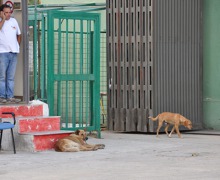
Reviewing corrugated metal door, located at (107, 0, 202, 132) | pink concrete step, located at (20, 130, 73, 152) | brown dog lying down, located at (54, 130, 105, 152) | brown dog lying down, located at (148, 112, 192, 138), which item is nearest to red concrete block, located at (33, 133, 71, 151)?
pink concrete step, located at (20, 130, 73, 152)

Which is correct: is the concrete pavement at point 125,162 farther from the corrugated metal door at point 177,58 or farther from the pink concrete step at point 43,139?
the corrugated metal door at point 177,58

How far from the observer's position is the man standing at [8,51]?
15586mm

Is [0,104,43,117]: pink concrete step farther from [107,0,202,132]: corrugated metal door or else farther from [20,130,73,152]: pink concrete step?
[107,0,202,132]: corrugated metal door

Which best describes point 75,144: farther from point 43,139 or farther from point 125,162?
point 125,162

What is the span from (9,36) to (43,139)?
2248 mm

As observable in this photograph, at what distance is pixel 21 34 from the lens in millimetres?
16078

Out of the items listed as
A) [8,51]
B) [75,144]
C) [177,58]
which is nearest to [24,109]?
[8,51]

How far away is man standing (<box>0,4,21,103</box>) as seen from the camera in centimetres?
1559

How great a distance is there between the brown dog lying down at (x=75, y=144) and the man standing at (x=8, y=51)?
1658 mm

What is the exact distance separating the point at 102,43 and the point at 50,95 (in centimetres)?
393

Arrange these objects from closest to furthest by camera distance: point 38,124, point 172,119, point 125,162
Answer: point 125,162, point 38,124, point 172,119

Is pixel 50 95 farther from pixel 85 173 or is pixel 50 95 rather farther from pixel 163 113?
pixel 85 173

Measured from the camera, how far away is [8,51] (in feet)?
51.2

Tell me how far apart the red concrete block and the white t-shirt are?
195 cm
